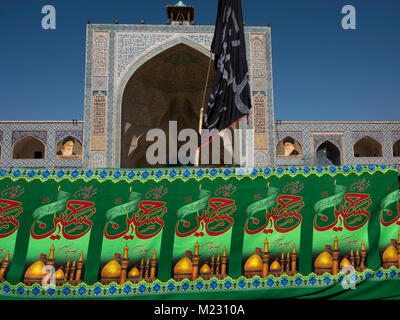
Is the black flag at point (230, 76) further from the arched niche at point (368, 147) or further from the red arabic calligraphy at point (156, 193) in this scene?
the arched niche at point (368, 147)

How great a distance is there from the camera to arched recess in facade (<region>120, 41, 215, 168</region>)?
28.0 ft

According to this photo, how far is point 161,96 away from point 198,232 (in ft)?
25.8

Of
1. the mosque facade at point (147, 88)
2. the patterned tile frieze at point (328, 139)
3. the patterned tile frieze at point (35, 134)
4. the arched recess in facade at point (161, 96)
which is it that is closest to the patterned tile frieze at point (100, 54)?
the mosque facade at point (147, 88)

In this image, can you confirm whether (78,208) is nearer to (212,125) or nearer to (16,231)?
(16,231)

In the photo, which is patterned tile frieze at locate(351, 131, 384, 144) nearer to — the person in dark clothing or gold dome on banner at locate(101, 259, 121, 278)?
the person in dark clothing

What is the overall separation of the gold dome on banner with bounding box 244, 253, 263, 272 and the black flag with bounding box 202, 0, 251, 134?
4.69ft

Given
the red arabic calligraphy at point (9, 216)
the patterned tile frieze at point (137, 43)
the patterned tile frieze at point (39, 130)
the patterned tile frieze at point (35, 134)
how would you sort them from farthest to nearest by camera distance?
the patterned tile frieze at point (35, 134) < the patterned tile frieze at point (39, 130) < the patterned tile frieze at point (137, 43) < the red arabic calligraphy at point (9, 216)

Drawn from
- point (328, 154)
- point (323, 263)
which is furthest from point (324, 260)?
point (328, 154)

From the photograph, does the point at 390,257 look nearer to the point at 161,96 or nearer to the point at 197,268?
the point at 197,268

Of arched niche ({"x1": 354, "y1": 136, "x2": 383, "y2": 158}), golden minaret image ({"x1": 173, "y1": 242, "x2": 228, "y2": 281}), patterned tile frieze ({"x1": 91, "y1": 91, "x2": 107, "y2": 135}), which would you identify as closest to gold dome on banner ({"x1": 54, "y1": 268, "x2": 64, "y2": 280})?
golden minaret image ({"x1": 173, "y1": 242, "x2": 228, "y2": 281})

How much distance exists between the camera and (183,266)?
241 centimetres

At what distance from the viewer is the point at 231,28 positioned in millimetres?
3746

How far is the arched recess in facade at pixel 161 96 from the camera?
28.0 feet

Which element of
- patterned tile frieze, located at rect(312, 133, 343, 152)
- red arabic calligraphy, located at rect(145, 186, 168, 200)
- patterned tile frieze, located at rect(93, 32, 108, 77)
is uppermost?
patterned tile frieze, located at rect(93, 32, 108, 77)
